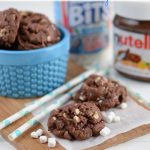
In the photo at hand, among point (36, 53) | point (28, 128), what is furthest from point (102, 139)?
point (36, 53)

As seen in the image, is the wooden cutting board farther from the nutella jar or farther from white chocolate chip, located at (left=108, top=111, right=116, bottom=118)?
the nutella jar

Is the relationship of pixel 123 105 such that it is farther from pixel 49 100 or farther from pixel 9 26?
pixel 9 26

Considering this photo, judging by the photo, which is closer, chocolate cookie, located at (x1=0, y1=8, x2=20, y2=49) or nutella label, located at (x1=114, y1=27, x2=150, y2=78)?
chocolate cookie, located at (x1=0, y1=8, x2=20, y2=49)

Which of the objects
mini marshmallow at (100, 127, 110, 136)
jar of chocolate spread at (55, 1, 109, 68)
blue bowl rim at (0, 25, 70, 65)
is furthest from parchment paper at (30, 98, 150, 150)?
jar of chocolate spread at (55, 1, 109, 68)

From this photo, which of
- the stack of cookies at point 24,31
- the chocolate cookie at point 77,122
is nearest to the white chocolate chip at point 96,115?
the chocolate cookie at point 77,122

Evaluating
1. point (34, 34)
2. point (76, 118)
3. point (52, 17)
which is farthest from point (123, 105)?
point (52, 17)
